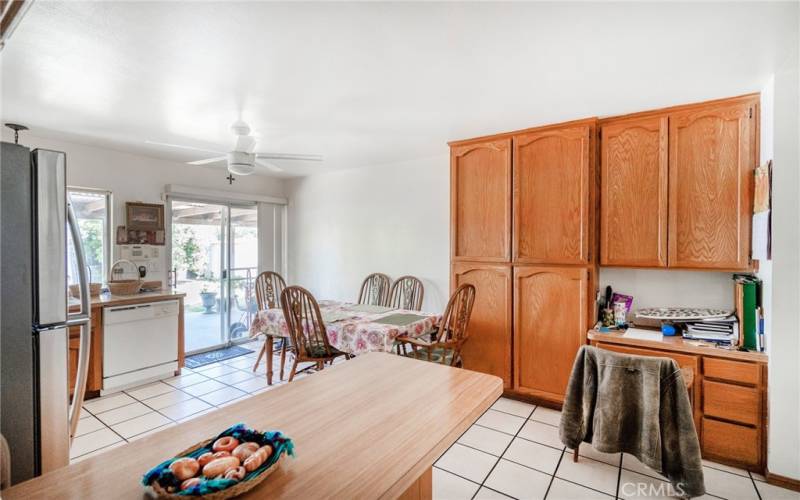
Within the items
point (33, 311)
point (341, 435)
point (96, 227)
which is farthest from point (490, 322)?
point (96, 227)

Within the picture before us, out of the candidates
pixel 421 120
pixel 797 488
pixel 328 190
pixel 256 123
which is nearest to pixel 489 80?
pixel 421 120

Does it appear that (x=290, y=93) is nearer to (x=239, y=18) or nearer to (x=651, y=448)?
(x=239, y=18)

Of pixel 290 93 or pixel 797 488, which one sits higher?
pixel 290 93

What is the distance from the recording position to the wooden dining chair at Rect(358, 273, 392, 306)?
4.48 m

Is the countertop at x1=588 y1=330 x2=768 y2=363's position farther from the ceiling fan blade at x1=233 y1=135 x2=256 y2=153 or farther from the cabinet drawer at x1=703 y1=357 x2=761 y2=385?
the ceiling fan blade at x1=233 y1=135 x2=256 y2=153

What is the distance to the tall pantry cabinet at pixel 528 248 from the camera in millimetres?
2916

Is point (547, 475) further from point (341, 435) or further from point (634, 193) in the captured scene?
point (634, 193)

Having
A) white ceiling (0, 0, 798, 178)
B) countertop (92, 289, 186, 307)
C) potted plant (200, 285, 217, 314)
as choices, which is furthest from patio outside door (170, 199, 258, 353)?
white ceiling (0, 0, 798, 178)

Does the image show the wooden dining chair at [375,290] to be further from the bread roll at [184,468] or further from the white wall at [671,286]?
the bread roll at [184,468]

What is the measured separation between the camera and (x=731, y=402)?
2.28 m

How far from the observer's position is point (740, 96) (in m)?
2.45

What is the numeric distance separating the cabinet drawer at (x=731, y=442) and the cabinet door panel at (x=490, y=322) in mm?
1318

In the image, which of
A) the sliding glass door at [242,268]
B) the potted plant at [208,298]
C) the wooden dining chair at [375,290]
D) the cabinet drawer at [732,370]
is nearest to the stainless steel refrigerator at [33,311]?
the wooden dining chair at [375,290]

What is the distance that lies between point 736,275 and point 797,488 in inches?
51.0
